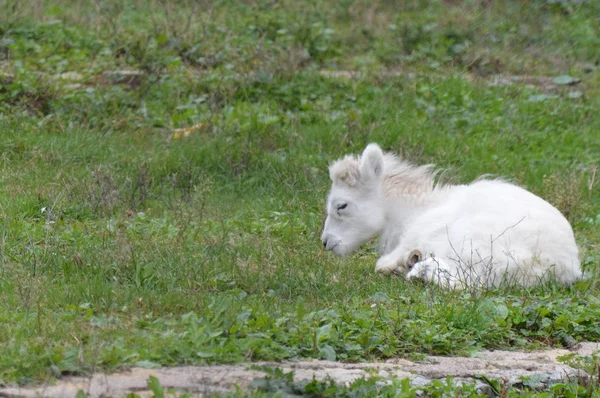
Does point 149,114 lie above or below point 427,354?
below

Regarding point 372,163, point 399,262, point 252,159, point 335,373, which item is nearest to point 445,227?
point 399,262

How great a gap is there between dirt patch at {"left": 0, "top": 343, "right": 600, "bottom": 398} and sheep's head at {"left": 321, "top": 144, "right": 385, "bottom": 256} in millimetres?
2828

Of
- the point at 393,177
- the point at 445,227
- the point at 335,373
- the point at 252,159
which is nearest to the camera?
the point at 335,373

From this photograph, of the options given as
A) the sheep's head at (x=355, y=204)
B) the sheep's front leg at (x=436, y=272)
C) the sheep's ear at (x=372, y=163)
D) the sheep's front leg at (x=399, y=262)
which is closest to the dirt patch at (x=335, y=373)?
the sheep's front leg at (x=436, y=272)

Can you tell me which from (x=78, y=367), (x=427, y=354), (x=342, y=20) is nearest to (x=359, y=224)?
(x=427, y=354)

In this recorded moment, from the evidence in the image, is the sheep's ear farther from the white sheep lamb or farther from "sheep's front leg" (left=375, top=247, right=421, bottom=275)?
"sheep's front leg" (left=375, top=247, right=421, bottom=275)

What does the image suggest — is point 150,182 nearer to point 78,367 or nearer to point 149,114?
point 149,114

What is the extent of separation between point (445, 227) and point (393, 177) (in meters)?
1.07

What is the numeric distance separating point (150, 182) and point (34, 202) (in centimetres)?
137

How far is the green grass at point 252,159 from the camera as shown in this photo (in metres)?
6.71

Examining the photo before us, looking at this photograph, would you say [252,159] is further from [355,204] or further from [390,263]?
[390,263]

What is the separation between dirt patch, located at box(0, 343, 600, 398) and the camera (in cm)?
547

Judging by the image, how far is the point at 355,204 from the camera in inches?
381

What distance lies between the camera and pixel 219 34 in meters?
15.8
